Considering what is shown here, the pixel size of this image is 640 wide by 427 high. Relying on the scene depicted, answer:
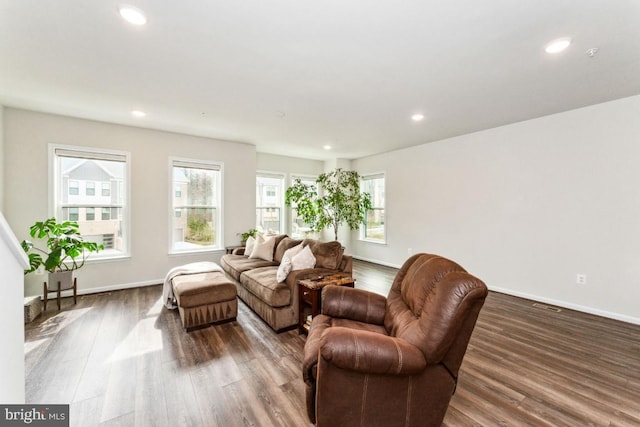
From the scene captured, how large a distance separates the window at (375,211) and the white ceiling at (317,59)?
2.62 m

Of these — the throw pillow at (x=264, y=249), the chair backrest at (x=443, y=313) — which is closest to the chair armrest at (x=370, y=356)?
the chair backrest at (x=443, y=313)

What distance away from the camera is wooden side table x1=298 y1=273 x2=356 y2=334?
2.71m

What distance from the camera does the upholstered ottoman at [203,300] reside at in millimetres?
2881

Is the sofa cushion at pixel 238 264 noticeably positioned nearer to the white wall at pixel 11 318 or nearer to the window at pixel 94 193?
the window at pixel 94 193

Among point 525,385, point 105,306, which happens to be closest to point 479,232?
point 525,385

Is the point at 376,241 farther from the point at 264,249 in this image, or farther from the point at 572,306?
the point at 572,306

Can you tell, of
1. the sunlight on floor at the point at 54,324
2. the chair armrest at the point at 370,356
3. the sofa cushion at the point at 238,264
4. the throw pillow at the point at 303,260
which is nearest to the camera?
the chair armrest at the point at 370,356

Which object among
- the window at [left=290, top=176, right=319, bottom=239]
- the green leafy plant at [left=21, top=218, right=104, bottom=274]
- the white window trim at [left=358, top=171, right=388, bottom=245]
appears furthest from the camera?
the window at [left=290, top=176, right=319, bottom=239]

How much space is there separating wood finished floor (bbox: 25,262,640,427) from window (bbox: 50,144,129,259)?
1.31 meters

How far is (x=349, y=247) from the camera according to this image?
23.6 ft

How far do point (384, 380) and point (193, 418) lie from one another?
1278 millimetres

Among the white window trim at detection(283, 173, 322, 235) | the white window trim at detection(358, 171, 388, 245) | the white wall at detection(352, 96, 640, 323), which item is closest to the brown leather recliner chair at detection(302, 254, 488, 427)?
the white wall at detection(352, 96, 640, 323)

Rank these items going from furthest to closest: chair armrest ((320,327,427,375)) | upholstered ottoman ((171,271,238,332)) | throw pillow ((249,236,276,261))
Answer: throw pillow ((249,236,276,261))
upholstered ottoman ((171,271,238,332))
chair armrest ((320,327,427,375))

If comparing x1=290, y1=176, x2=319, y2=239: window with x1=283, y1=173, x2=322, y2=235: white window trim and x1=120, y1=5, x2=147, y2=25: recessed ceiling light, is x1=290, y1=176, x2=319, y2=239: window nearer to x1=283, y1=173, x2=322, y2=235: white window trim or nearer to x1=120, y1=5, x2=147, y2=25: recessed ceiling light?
x1=283, y1=173, x2=322, y2=235: white window trim
